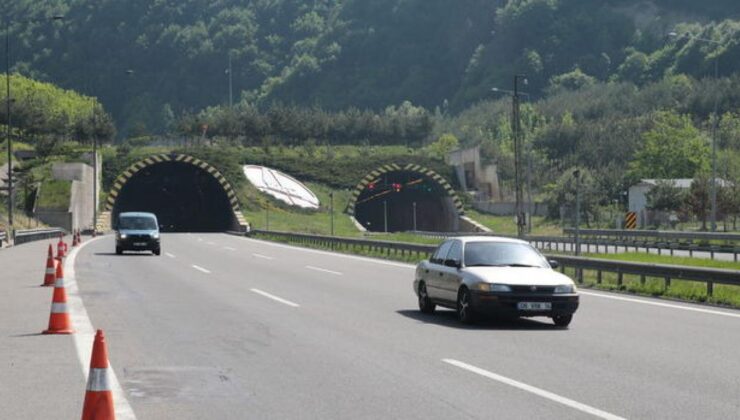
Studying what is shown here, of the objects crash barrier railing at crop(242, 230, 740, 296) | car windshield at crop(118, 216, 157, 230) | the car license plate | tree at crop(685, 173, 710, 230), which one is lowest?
the car license plate

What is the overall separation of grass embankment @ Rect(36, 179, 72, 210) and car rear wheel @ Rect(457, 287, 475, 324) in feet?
220

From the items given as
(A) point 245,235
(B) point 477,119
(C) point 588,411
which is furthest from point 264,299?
(B) point 477,119

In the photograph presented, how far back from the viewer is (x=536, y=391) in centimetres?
973

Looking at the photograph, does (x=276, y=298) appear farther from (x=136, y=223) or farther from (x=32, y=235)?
(x=32, y=235)

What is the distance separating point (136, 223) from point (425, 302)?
26867 mm

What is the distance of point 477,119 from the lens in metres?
186

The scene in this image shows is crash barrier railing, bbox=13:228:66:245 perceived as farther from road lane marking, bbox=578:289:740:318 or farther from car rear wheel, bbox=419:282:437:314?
car rear wheel, bbox=419:282:437:314

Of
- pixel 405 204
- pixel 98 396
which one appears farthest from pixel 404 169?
pixel 98 396

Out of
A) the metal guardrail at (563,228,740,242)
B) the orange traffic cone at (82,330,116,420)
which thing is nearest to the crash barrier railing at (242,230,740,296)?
the metal guardrail at (563,228,740,242)

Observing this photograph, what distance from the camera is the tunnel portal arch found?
95188 millimetres

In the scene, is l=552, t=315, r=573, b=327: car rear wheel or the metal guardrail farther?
the metal guardrail

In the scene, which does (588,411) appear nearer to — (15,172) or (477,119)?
(15,172)

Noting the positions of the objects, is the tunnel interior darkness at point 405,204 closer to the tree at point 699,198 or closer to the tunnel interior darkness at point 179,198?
the tunnel interior darkness at point 179,198

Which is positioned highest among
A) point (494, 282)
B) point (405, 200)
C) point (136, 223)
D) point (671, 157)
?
point (671, 157)
